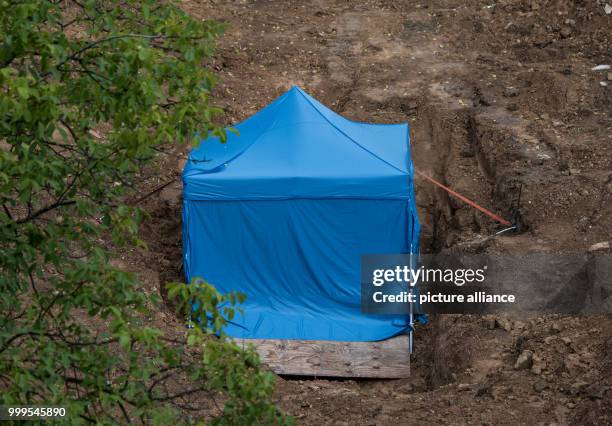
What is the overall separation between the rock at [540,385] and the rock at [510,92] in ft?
26.3

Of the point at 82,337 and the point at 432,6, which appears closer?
the point at 82,337

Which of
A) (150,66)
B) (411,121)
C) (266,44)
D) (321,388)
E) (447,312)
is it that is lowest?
(321,388)

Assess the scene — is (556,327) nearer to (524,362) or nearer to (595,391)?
(524,362)

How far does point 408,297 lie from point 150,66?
7.46 metres

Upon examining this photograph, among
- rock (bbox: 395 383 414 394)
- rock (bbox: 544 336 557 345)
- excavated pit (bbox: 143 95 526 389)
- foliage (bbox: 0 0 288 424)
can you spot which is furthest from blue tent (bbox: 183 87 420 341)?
foliage (bbox: 0 0 288 424)

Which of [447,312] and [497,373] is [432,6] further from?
[497,373]

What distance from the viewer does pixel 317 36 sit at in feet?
62.1

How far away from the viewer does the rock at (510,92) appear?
1612cm

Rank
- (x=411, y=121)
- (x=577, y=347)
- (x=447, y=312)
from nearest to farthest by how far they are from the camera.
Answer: (x=577, y=347)
(x=447, y=312)
(x=411, y=121)

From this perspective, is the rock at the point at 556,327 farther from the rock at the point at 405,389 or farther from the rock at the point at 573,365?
the rock at the point at 405,389

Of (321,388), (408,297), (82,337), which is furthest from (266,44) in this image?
(82,337)

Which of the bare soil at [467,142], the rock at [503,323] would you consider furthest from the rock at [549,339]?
the rock at [503,323]

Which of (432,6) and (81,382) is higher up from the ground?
(432,6)

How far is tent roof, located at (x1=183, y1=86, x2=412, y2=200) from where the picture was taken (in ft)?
38.7
